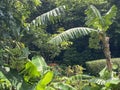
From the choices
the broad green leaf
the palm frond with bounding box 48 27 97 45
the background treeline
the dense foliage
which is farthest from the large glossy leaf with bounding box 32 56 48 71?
the background treeline

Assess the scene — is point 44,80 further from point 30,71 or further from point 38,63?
point 38,63

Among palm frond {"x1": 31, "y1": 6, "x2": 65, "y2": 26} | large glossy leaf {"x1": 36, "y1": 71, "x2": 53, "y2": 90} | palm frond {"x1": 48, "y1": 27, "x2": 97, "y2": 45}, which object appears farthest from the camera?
palm frond {"x1": 48, "y1": 27, "x2": 97, "y2": 45}

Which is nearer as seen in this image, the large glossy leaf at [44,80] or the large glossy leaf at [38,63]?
the large glossy leaf at [44,80]

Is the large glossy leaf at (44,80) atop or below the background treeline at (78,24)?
atop

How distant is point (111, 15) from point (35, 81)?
9.00ft

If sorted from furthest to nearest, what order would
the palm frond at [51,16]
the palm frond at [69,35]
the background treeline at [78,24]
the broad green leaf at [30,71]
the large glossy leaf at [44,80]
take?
the background treeline at [78,24] → the palm frond at [69,35] → the palm frond at [51,16] → the broad green leaf at [30,71] → the large glossy leaf at [44,80]

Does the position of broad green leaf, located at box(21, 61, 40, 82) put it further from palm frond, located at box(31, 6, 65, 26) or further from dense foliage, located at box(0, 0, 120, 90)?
palm frond, located at box(31, 6, 65, 26)

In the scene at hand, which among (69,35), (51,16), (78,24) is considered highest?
(51,16)

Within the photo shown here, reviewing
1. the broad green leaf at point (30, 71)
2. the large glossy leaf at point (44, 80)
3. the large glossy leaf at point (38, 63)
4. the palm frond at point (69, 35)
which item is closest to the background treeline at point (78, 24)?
the palm frond at point (69, 35)

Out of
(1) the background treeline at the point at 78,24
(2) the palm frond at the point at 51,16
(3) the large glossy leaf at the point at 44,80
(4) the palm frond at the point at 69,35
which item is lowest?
(1) the background treeline at the point at 78,24

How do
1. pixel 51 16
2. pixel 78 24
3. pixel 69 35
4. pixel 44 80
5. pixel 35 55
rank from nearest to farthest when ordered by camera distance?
pixel 44 80, pixel 51 16, pixel 69 35, pixel 35 55, pixel 78 24

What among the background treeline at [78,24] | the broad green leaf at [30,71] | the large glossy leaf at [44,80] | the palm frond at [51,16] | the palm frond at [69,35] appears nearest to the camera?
the large glossy leaf at [44,80]

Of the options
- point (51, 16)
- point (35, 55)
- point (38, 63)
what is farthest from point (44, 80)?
point (35, 55)

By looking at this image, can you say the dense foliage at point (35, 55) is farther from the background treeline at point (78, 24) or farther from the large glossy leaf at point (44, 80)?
the background treeline at point (78, 24)
